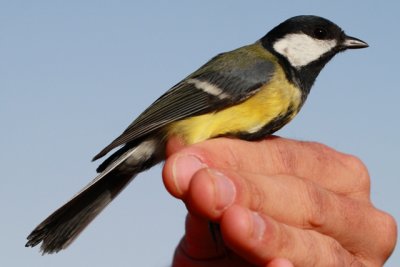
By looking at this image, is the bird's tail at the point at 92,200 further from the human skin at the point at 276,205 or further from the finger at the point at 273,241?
the finger at the point at 273,241

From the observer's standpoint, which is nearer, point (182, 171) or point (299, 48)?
point (182, 171)

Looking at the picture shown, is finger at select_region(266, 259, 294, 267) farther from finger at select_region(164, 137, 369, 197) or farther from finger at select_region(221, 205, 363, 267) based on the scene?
finger at select_region(164, 137, 369, 197)

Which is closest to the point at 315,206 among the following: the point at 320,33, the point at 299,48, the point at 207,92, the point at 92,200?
the point at 207,92

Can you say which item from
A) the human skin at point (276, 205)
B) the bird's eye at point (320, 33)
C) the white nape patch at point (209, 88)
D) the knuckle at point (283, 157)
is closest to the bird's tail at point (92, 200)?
the human skin at point (276, 205)

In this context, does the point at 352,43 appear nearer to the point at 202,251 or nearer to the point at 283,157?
the point at 283,157

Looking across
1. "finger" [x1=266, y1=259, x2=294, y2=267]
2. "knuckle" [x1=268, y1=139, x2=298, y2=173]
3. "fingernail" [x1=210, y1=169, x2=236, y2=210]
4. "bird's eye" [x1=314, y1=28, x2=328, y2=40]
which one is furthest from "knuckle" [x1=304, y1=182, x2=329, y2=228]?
"bird's eye" [x1=314, y1=28, x2=328, y2=40]
